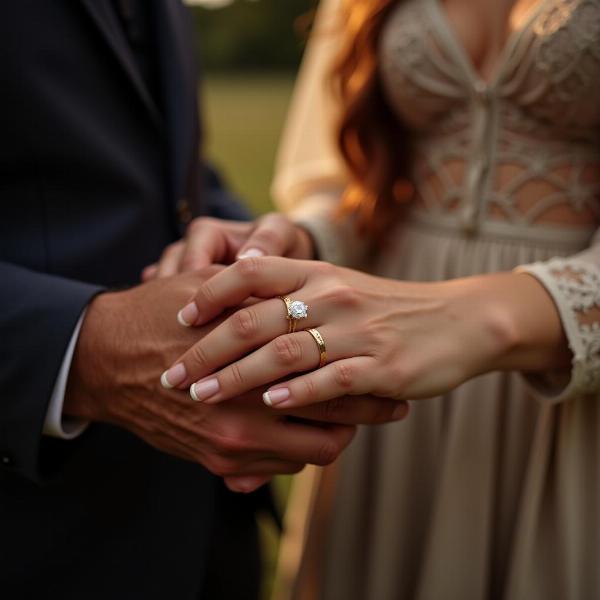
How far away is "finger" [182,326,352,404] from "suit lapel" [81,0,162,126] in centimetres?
69

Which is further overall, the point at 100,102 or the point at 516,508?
the point at 516,508

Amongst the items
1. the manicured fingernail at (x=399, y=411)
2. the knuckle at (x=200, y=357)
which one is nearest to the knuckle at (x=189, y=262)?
the knuckle at (x=200, y=357)

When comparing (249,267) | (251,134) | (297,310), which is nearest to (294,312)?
(297,310)

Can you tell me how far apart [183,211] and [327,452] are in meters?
0.71

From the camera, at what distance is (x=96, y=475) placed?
1.55 m

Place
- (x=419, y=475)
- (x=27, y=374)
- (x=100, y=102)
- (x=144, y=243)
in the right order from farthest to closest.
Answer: (x=419, y=475)
(x=144, y=243)
(x=100, y=102)
(x=27, y=374)

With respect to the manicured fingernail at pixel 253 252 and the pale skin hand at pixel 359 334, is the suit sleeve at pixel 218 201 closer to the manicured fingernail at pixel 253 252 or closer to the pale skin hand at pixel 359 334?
the manicured fingernail at pixel 253 252

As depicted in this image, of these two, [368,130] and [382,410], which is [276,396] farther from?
[368,130]

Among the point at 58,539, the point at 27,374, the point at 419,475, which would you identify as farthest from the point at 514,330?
the point at 58,539

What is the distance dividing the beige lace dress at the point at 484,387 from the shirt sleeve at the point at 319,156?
0.03 metres

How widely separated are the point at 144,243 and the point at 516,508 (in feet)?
3.52

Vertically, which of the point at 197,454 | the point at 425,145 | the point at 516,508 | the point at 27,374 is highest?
the point at 425,145

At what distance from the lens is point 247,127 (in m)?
19.1

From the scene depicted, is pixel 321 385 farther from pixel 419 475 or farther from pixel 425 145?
pixel 425 145
